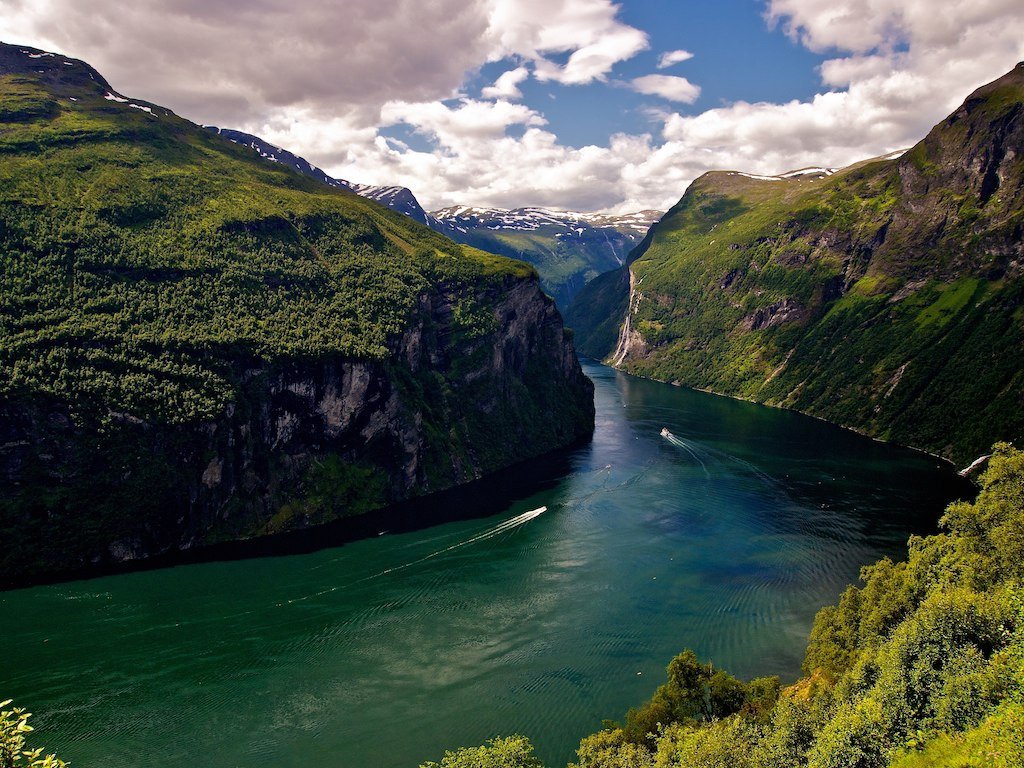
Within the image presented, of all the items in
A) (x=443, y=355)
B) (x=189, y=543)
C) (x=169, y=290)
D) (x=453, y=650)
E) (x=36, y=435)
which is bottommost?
(x=453, y=650)

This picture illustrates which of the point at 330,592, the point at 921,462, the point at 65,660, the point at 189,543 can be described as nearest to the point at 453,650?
the point at 330,592

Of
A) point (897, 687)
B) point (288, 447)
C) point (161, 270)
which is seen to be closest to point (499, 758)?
point (897, 687)

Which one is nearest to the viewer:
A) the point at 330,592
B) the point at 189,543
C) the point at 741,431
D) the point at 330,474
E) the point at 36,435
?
the point at 330,592

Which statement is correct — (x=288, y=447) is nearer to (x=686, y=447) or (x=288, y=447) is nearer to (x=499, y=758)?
(x=499, y=758)

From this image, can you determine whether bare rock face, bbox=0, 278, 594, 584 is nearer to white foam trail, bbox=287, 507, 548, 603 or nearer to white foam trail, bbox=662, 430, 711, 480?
white foam trail, bbox=662, 430, 711, 480

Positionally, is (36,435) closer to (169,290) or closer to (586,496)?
(169,290)

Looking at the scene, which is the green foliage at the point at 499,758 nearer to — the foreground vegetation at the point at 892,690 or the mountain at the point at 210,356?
the foreground vegetation at the point at 892,690

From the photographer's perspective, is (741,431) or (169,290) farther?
(741,431)
